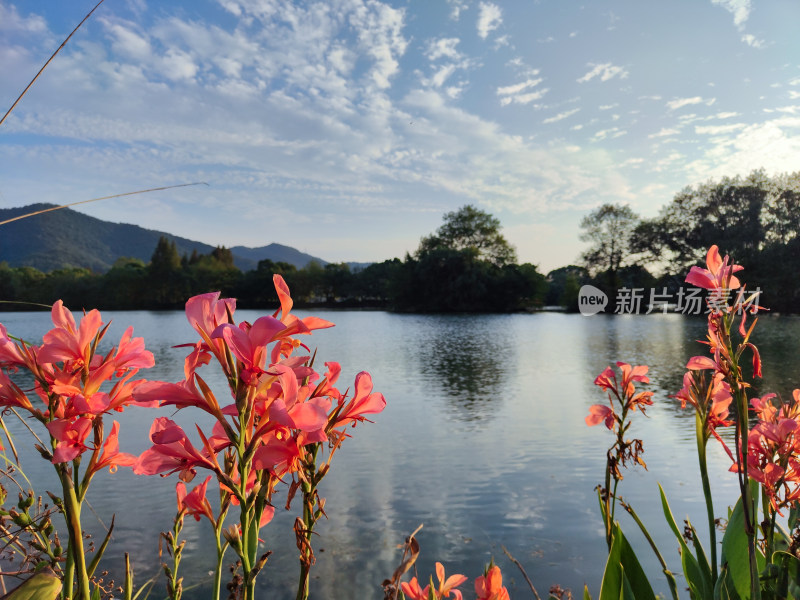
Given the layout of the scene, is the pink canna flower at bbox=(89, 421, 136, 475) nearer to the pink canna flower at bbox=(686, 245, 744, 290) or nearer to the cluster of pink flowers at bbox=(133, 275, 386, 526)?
the cluster of pink flowers at bbox=(133, 275, 386, 526)

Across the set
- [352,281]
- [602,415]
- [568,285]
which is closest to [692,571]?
[602,415]

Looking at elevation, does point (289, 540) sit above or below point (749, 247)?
below

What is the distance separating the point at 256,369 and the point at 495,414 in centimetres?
781

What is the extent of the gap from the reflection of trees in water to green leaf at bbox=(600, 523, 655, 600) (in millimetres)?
6464

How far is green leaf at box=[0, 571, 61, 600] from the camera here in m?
0.53

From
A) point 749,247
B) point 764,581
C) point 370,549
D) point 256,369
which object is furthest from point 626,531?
point 749,247

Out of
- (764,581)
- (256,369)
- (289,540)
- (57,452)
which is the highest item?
(256,369)

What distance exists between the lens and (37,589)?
0.53m

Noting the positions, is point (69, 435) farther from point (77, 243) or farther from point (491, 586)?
point (77, 243)

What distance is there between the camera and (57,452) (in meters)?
0.53

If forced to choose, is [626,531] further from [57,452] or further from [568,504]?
[57,452]

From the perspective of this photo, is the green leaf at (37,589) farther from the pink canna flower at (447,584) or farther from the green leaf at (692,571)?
the green leaf at (692,571)

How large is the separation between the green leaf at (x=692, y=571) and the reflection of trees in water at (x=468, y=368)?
20.7 feet

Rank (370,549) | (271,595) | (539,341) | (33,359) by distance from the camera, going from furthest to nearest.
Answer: (539,341)
(370,549)
(271,595)
(33,359)
